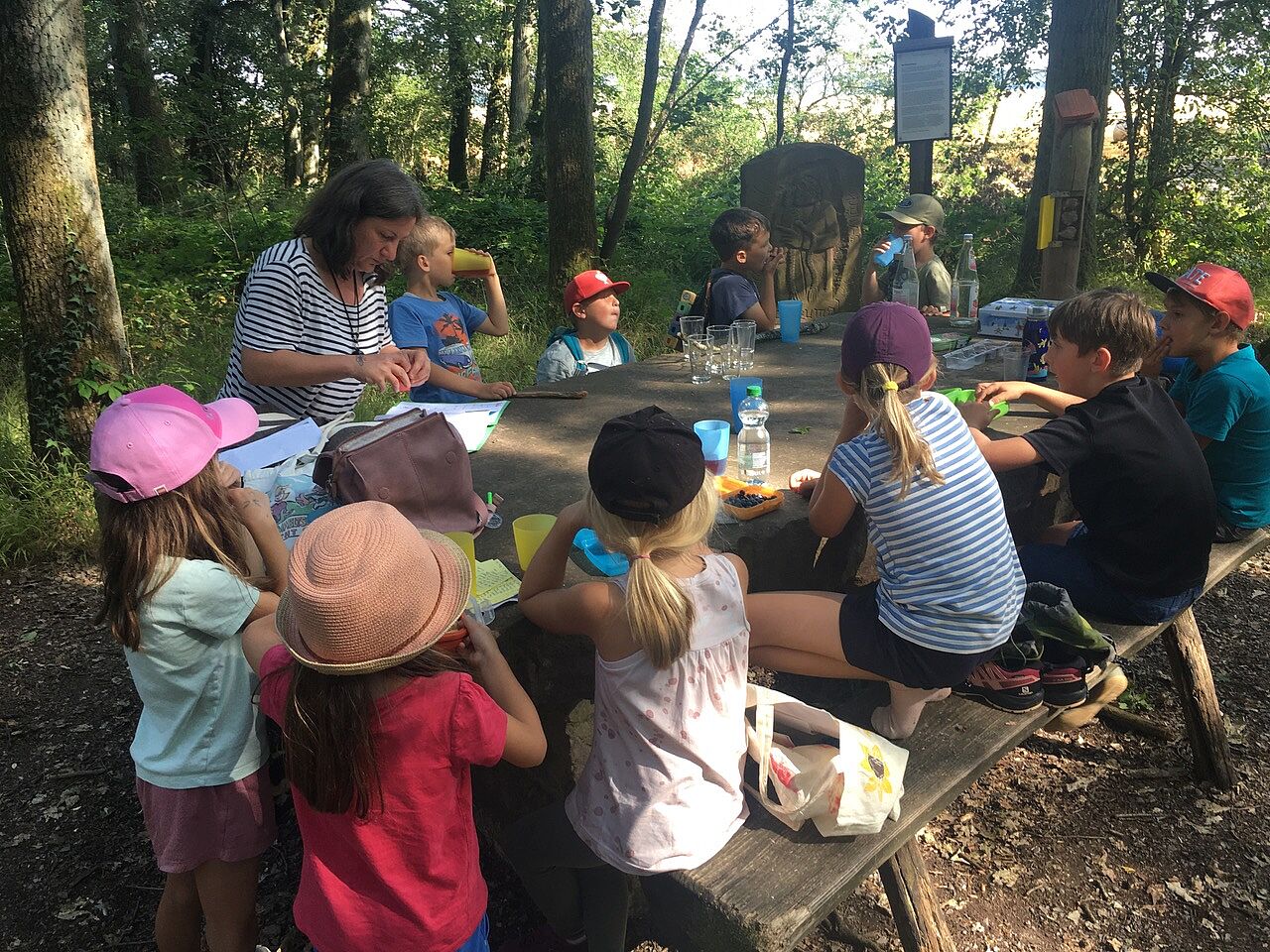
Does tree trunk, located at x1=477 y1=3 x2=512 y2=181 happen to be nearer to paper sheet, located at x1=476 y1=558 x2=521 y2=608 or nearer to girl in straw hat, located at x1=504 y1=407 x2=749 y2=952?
paper sheet, located at x1=476 y1=558 x2=521 y2=608

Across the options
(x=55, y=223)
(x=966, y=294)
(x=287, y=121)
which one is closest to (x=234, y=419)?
(x=55, y=223)

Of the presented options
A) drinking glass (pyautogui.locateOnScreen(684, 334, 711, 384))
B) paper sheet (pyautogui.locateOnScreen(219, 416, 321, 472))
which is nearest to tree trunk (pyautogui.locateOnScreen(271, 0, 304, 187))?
drinking glass (pyautogui.locateOnScreen(684, 334, 711, 384))

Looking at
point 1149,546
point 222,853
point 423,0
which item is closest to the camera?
point 222,853

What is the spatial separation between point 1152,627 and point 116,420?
2757 millimetres

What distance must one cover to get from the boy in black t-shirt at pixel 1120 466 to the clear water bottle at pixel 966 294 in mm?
2035

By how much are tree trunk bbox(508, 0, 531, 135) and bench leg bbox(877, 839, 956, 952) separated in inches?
574

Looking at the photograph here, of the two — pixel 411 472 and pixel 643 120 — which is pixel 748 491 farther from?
pixel 643 120

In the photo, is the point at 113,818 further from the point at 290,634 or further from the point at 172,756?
the point at 290,634

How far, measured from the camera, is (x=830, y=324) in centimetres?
502

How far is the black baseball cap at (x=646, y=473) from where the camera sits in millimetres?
1624

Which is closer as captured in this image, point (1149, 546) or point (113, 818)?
point (1149, 546)

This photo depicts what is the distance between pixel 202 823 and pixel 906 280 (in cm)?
430

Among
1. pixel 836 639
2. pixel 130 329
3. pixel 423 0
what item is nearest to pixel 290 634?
pixel 836 639

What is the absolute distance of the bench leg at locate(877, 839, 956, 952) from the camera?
205 cm
